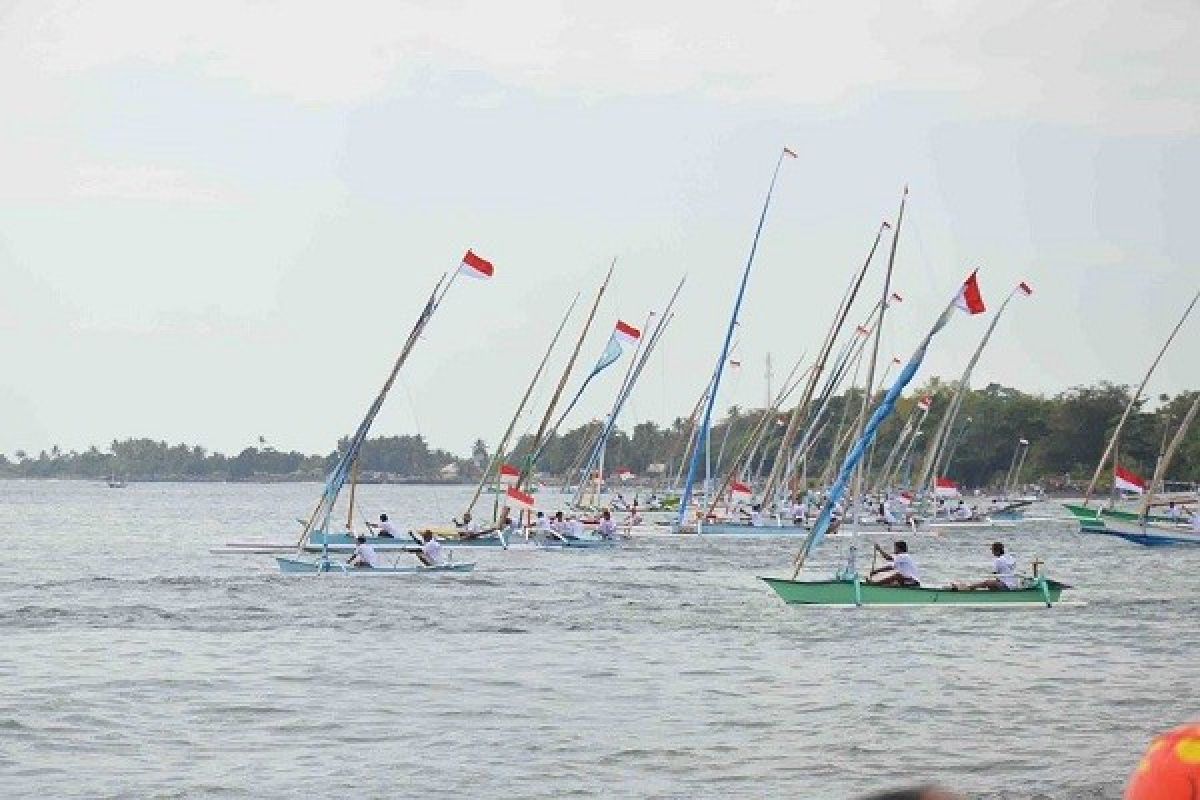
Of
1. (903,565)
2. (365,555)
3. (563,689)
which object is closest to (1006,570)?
(903,565)


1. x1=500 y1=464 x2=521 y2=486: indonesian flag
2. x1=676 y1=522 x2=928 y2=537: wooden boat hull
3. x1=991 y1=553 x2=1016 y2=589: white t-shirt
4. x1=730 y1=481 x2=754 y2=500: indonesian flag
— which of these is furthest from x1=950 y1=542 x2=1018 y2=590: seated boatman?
x1=730 y1=481 x2=754 y2=500: indonesian flag

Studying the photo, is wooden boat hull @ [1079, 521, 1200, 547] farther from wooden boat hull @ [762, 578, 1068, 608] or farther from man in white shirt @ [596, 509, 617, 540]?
wooden boat hull @ [762, 578, 1068, 608]

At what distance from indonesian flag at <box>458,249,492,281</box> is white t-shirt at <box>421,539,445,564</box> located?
908 cm

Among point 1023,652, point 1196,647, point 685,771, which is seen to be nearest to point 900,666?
point 1023,652

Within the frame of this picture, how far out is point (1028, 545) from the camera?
283 feet

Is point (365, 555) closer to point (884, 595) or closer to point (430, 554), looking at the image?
point (430, 554)

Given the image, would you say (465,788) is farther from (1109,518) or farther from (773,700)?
(1109,518)

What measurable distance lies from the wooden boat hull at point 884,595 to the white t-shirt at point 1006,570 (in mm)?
284

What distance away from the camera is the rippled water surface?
23.4m

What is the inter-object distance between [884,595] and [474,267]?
2320 centimetres

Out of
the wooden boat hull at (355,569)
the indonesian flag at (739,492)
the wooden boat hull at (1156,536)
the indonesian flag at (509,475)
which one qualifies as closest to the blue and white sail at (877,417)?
the wooden boat hull at (355,569)

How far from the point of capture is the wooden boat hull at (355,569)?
5516cm

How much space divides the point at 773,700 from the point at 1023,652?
899 centimetres

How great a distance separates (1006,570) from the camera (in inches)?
1718
